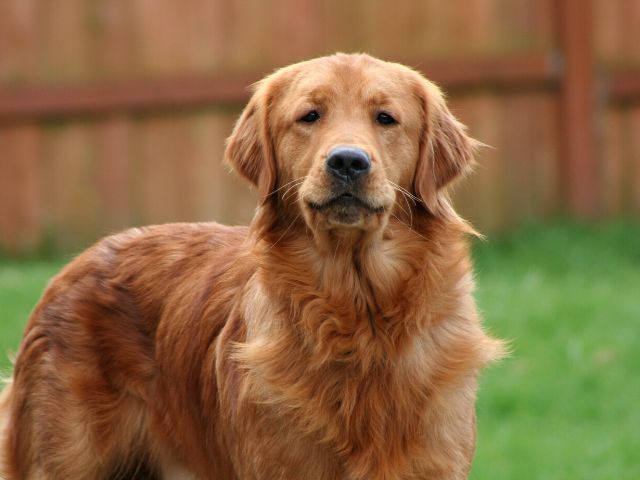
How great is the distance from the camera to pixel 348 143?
211 inches

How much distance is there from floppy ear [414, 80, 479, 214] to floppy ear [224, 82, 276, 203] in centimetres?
59

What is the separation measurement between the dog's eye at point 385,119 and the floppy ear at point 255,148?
489 millimetres

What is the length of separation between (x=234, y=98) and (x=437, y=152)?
6643 millimetres

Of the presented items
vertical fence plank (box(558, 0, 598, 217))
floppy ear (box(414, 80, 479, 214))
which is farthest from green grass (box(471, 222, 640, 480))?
floppy ear (box(414, 80, 479, 214))

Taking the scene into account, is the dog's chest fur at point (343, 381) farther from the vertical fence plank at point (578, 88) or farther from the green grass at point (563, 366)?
the vertical fence plank at point (578, 88)

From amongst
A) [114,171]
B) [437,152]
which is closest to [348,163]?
[437,152]

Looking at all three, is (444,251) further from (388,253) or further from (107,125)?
(107,125)

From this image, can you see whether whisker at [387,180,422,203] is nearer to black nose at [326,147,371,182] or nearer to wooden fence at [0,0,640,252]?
black nose at [326,147,371,182]

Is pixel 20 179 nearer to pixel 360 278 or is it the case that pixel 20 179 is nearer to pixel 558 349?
pixel 558 349

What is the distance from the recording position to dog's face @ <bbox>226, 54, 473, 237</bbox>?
537 centimetres

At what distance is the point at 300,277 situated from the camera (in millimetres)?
5648

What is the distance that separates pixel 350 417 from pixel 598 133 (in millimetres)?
7568

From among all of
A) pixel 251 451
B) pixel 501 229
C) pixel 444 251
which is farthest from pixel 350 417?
pixel 501 229

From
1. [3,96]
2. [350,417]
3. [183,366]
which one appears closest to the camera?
[350,417]
